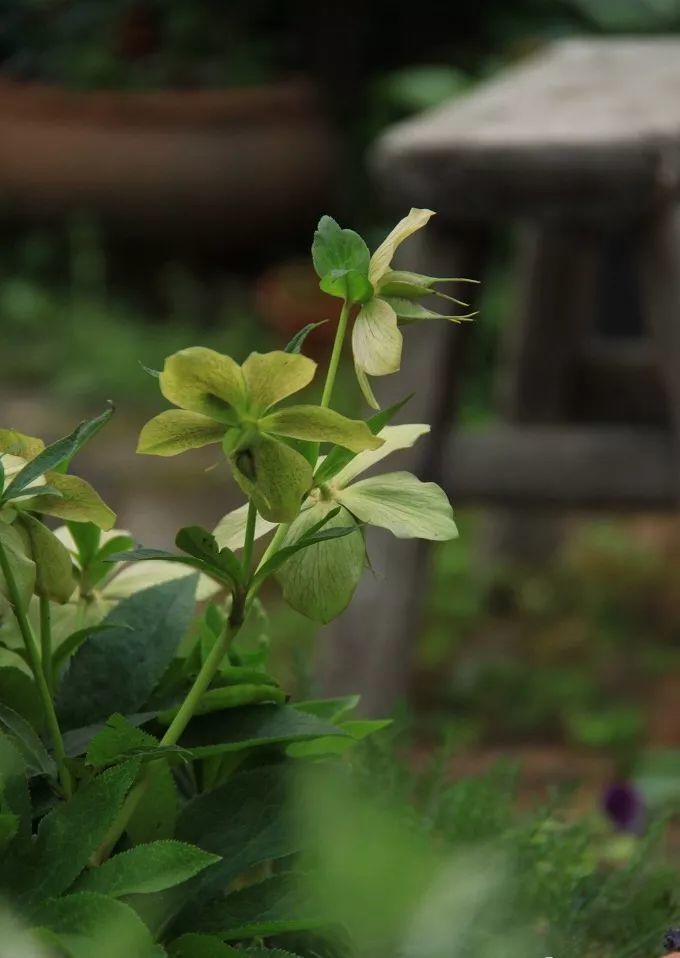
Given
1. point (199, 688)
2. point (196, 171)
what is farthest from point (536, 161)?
point (196, 171)

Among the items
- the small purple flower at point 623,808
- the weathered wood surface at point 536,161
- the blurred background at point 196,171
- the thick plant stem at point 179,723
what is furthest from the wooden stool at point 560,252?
the thick plant stem at point 179,723

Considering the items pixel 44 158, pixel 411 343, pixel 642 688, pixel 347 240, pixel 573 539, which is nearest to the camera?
pixel 347 240

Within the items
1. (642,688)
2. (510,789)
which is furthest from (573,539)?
(510,789)

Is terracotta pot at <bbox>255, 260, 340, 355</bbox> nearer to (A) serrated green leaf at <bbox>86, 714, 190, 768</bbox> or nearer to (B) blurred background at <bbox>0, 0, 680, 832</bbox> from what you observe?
(B) blurred background at <bbox>0, 0, 680, 832</bbox>

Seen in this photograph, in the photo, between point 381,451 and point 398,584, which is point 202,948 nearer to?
point 381,451

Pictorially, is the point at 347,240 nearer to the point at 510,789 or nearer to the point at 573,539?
the point at 510,789
